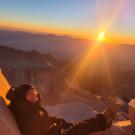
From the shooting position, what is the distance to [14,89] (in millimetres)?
4883

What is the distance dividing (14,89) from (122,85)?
45.5 m

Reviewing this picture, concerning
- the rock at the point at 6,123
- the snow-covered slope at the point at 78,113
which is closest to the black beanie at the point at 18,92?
the rock at the point at 6,123

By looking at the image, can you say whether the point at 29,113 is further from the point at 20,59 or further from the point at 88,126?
the point at 20,59

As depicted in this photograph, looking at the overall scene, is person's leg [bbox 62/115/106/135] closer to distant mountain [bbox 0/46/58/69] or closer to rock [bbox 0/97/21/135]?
rock [bbox 0/97/21/135]

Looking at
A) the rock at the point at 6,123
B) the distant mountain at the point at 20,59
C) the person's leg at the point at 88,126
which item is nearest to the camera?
the rock at the point at 6,123

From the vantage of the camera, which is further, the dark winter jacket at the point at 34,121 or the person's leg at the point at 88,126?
the person's leg at the point at 88,126

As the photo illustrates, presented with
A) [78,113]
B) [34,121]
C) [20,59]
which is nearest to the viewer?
[34,121]

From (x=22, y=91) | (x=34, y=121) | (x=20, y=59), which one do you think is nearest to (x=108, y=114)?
(x=34, y=121)

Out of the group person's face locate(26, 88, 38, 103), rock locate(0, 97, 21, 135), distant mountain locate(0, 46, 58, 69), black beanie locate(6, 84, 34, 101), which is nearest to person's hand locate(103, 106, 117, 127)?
person's face locate(26, 88, 38, 103)

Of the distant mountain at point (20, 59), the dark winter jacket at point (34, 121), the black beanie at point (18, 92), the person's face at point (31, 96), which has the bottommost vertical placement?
the distant mountain at point (20, 59)

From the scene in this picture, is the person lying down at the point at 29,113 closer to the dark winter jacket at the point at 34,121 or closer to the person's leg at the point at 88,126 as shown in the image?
the dark winter jacket at the point at 34,121

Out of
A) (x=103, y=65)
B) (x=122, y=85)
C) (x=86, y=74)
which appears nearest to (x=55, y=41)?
(x=103, y=65)

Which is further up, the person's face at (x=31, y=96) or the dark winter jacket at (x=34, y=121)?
the person's face at (x=31, y=96)

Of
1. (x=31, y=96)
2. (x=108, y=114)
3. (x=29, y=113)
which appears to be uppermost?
(x=31, y=96)
